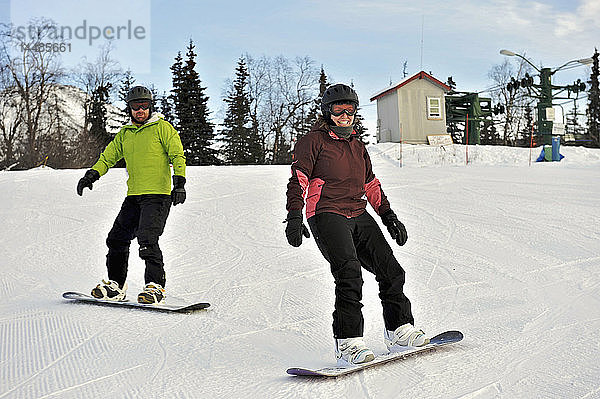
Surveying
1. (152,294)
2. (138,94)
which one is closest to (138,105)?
(138,94)

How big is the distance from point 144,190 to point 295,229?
227 centimetres

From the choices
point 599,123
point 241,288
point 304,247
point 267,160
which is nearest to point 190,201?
point 304,247

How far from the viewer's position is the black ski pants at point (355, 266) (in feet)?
10.4

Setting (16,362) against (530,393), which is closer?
(530,393)

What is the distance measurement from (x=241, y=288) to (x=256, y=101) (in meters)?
38.8

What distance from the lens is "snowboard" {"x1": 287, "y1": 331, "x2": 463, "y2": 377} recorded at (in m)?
2.94

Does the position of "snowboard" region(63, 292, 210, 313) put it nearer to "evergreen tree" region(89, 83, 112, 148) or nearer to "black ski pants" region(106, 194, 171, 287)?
"black ski pants" region(106, 194, 171, 287)

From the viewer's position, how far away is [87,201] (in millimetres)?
11430

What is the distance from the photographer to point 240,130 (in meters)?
40.1

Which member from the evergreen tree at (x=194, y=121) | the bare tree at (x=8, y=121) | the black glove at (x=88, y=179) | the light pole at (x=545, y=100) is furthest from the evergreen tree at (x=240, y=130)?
the black glove at (x=88, y=179)

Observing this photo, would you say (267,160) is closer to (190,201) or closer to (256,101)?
(256,101)

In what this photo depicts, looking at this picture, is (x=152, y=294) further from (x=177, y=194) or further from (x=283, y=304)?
(x=283, y=304)

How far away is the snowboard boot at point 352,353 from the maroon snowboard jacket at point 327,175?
755 millimetres

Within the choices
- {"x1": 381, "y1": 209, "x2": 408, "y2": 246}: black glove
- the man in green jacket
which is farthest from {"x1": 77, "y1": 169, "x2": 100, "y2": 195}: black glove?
{"x1": 381, "y1": 209, "x2": 408, "y2": 246}: black glove
